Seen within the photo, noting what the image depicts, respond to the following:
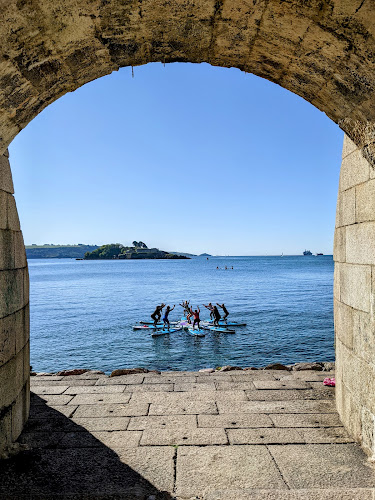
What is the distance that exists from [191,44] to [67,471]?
14.2 ft

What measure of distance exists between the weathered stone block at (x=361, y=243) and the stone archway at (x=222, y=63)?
0.04 feet

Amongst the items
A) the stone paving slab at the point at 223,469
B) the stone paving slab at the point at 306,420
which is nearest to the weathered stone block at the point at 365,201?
the stone paving slab at the point at 306,420

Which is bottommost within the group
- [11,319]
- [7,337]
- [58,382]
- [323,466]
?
[58,382]

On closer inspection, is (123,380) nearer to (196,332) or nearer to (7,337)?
(7,337)

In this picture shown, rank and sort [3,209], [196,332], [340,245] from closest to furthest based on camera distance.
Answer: [3,209]
[340,245]
[196,332]

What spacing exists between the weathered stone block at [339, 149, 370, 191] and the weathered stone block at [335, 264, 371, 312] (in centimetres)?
98

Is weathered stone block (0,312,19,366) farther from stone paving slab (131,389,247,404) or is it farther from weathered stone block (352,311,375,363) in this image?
weathered stone block (352,311,375,363)

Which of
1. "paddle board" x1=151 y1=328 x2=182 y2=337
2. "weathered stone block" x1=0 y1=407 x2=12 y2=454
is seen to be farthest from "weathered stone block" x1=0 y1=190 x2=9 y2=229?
"paddle board" x1=151 y1=328 x2=182 y2=337

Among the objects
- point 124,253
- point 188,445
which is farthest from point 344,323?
point 124,253

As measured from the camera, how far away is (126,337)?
21.3 m

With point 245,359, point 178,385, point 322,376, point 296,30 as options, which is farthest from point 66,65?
point 245,359

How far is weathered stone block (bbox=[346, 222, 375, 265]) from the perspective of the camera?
3.88 metres

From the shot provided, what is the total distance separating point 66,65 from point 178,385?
5.27m

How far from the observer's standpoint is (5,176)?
430 centimetres
